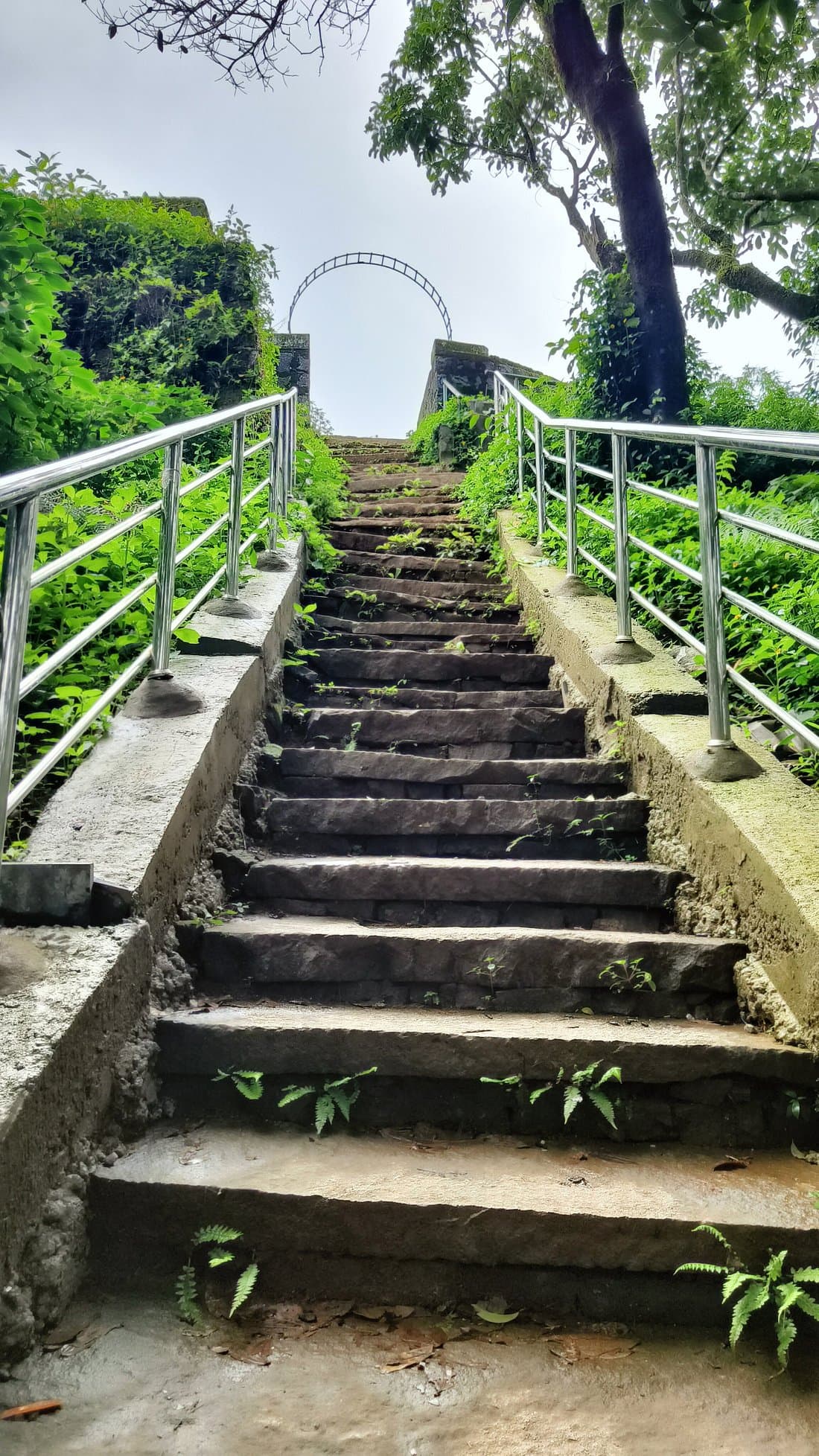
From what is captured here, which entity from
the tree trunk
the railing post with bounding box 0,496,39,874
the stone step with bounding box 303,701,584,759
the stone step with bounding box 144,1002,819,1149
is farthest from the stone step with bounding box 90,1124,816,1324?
the tree trunk

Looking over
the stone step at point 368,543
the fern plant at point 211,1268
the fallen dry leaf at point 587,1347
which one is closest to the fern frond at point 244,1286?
the fern plant at point 211,1268

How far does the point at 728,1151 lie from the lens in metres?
1.97

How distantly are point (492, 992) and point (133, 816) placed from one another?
1.00 meters

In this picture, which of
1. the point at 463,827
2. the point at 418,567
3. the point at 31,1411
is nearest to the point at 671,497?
the point at 463,827

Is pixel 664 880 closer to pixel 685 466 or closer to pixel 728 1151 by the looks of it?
pixel 728 1151

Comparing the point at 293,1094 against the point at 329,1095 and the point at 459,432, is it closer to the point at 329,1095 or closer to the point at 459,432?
the point at 329,1095

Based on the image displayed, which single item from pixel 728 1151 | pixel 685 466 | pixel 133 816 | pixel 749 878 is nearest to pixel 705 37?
pixel 749 878

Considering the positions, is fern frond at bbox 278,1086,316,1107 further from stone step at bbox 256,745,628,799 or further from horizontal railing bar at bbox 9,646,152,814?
stone step at bbox 256,745,628,799

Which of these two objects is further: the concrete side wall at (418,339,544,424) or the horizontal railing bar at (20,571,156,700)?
the concrete side wall at (418,339,544,424)

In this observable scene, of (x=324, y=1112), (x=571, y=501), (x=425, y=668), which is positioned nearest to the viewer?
(x=324, y=1112)

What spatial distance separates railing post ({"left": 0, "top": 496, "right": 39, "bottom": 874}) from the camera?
1.66m

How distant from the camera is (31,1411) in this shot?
136cm

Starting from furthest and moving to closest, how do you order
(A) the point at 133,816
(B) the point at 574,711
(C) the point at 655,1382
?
(B) the point at 574,711
(A) the point at 133,816
(C) the point at 655,1382

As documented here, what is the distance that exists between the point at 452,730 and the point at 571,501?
1579mm
